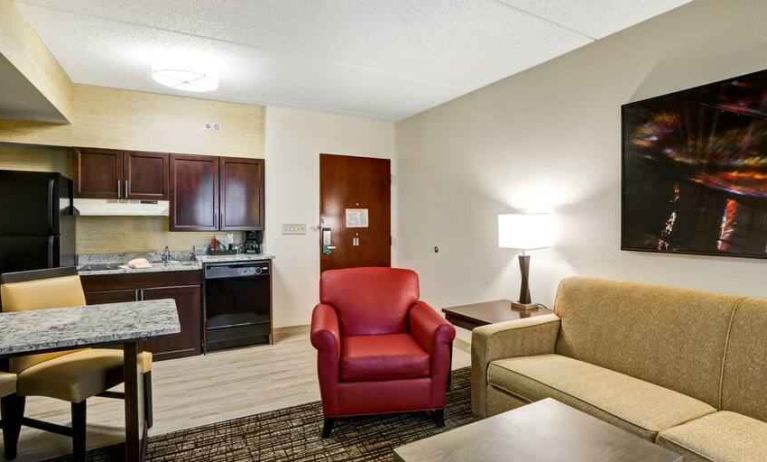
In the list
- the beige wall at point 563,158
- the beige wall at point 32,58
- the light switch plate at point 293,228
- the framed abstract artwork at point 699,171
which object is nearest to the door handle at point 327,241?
the light switch plate at point 293,228

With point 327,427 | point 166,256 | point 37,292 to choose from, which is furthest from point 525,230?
point 166,256

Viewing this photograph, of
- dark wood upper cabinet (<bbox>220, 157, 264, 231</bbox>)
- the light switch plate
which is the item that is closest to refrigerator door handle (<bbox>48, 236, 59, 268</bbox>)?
dark wood upper cabinet (<bbox>220, 157, 264, 231</bbox>)

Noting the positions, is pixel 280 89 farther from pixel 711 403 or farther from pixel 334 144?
pixel 711 403

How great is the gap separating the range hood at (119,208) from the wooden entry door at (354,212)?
168 cm

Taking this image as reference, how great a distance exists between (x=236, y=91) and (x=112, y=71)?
3.31ft

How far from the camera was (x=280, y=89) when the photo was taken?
12.8ft

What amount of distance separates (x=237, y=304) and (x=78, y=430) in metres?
2.06

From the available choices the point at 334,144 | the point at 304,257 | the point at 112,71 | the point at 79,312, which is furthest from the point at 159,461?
the point at 334,144

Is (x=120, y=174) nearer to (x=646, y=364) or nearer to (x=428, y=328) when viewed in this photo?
(x=428, y=328)

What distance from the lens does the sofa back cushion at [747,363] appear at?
1767mm

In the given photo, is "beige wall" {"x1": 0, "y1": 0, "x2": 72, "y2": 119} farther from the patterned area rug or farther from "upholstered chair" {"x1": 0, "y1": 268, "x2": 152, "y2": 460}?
the patterned area rug

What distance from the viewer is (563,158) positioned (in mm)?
3010

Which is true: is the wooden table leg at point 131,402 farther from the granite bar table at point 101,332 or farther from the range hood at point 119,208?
the range hood at point 119,208

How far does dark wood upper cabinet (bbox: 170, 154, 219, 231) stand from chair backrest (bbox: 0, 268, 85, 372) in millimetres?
1535
